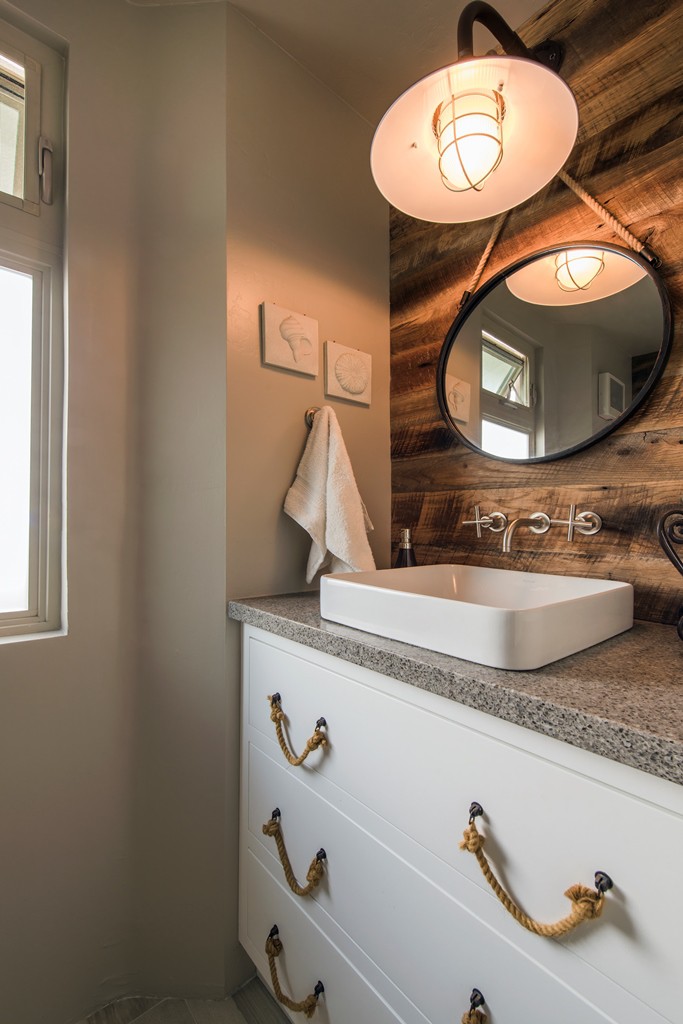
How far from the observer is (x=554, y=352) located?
1.22 meters

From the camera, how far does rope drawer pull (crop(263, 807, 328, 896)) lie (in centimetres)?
93

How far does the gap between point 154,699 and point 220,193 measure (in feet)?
4.37

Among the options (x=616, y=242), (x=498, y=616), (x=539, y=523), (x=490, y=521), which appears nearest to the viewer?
(x=498, y=616)

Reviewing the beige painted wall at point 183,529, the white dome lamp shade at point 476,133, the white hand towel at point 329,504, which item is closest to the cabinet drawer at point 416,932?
the beige painted wall at point 183,529

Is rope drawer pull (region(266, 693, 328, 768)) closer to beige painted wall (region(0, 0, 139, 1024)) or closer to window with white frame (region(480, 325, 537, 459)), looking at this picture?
beige painted wall (region(0, 0, 139, 1024))

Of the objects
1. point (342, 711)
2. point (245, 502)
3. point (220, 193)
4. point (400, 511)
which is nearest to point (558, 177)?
point (220, 193)

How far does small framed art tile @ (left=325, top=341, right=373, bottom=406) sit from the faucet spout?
642 millimetres

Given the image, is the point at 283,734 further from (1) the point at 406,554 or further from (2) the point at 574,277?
(2) the point at 574,277

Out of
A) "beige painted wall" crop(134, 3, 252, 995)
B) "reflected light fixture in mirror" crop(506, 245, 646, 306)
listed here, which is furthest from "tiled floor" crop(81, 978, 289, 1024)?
"reflected light fixture in mirror" crop(506, 245, 646, 306)

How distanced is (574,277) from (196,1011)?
2.05 meters

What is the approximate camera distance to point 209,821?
1.21 m

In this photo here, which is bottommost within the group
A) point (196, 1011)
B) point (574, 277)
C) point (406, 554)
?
point (196, 1011)

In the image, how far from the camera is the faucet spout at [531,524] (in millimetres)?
1146

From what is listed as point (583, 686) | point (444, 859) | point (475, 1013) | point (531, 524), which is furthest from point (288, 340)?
point (475, 1013)
